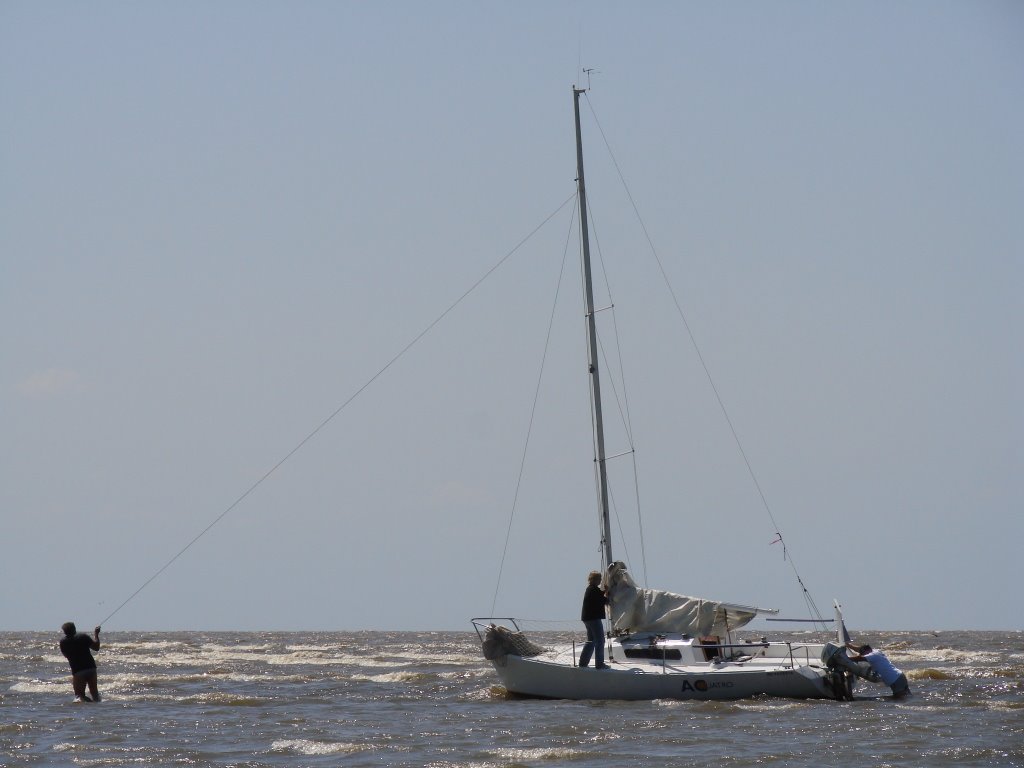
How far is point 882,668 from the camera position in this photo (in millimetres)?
26781

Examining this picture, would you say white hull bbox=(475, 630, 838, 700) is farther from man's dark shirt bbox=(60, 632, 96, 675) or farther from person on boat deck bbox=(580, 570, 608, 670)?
man's dark shirt bbox=(60, 632, 96, 675)

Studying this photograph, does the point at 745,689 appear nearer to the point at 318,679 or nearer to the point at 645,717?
the point at 645,717

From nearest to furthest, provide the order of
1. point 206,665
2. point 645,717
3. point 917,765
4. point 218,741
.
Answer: point 917,765 < point 218,741 < point 645,717 < point 206,665

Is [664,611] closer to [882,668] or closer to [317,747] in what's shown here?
[882,668]

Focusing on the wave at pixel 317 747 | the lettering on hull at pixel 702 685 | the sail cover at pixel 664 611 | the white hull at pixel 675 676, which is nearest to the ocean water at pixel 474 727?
the wave at pixel 317 747

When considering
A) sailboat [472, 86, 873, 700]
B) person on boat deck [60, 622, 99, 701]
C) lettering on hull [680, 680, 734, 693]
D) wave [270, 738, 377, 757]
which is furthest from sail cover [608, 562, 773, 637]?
person on boat deck [60, 622, 99, 701]

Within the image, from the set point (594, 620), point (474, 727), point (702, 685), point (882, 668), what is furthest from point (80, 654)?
point (882, 668)

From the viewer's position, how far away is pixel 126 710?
26484 millimetres

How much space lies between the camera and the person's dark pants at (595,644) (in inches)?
1033

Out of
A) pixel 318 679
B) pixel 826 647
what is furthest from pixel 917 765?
pixel 318 679

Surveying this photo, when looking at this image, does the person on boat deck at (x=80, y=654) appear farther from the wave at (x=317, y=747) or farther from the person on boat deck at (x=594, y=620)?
the person on boat deck at (x=594, y=620)

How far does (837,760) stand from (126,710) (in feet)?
46.9

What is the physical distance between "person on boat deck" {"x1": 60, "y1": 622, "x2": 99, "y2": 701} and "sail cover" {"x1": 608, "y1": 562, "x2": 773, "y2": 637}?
10160mm

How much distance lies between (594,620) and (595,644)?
545mm
